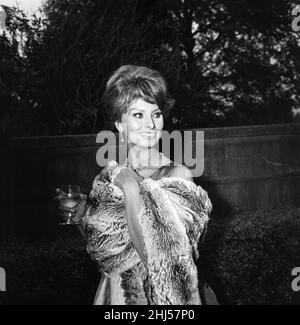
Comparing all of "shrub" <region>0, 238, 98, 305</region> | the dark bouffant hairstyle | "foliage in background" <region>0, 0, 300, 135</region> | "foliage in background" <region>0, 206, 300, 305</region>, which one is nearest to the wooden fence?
"foliage in background" <region>0, 206, 300, 305</region>

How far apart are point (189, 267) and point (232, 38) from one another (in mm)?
12437

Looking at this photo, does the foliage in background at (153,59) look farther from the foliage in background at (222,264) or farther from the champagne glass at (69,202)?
the champagne glass at (69,202)

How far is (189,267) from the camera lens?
2223 millimetres

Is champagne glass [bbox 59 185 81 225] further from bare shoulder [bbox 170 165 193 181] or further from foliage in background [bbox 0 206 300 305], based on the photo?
foliage in background [bbox 0 206 300 305]

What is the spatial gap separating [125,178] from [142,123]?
25 centimetres

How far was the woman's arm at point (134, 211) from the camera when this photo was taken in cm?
227

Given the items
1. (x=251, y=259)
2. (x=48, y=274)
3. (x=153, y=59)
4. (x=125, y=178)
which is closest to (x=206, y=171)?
(x=251, y=259)

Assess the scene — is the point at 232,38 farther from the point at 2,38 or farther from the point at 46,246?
the point at 46,246

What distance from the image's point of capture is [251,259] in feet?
17.9

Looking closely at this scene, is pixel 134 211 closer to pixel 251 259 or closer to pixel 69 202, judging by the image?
pixel 69 202

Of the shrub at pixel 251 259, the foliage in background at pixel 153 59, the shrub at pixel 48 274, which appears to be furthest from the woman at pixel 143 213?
the foliage in background at pixel 153 59

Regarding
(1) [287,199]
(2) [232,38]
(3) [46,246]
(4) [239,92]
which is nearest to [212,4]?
(2) [232,38]

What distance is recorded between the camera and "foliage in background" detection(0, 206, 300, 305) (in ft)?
14.5

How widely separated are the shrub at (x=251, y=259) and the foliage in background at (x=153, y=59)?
237 centimetres
